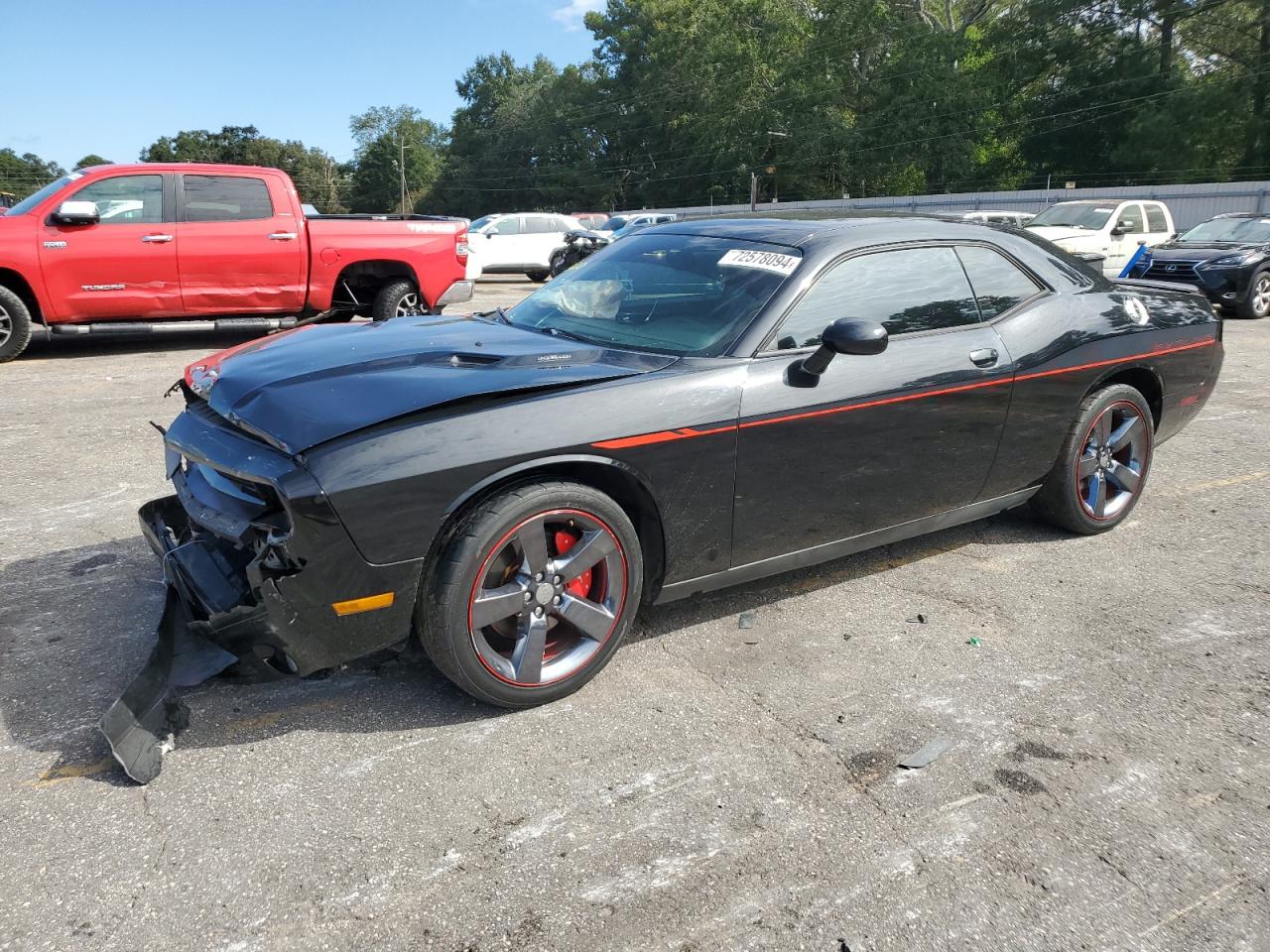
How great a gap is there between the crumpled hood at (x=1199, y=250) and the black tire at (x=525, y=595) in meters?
14.5

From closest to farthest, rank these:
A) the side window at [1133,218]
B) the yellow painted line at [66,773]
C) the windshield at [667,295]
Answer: the yellow painted line at [66,773]
the windshield at [667,295]
the side window at [1133,218]

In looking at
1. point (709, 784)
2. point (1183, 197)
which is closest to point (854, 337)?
point (709, 784)

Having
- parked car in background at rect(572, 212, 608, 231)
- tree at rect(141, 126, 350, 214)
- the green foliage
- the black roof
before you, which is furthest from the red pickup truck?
tree at rect(141, 126, 350, 214)

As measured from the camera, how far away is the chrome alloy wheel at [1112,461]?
466cm

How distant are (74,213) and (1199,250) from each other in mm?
14890

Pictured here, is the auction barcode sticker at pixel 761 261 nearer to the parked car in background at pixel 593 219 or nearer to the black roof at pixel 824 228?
the black roof at pixel 824 228

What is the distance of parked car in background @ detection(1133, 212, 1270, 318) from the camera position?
1416 cm

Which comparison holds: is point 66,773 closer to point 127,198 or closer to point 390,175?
point 127,198

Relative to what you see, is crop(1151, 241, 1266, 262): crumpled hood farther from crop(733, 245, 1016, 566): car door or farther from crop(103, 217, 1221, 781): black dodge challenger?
crop(733, 245, 1016, 566): car door

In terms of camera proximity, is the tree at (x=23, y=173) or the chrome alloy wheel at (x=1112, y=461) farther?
the tree at (x=23, y=173)

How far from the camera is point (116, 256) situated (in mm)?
9242

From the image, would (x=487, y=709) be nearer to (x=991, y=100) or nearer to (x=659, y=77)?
(x=991, y=100)

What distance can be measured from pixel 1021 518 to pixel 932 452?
1.46 metres

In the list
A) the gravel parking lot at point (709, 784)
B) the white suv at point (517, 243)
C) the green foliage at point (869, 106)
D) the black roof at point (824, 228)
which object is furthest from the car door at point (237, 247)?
the green foliage at point (869, 106)
